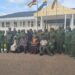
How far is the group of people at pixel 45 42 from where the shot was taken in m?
17.1

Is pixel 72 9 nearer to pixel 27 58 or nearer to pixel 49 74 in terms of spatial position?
pixel 27 58

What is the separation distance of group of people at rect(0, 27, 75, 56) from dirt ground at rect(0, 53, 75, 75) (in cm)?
45

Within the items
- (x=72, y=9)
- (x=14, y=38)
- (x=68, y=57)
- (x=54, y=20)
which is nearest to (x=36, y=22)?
(x=54, y=20)

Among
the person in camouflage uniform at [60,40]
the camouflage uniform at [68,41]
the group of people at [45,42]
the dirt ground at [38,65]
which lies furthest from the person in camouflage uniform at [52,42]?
the camouflage uniform at [68,41]

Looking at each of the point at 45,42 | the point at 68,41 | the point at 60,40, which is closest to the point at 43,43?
the point at 45,42

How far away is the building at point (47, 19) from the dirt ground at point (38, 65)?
18.3 metres

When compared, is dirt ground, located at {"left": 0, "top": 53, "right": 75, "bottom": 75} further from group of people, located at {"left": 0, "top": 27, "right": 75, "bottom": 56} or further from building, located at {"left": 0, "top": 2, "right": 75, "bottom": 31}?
building, located at {"left": 0, "top": 2, "right": 75, "bottom": 31}

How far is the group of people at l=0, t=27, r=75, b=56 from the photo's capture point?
17.1 metres

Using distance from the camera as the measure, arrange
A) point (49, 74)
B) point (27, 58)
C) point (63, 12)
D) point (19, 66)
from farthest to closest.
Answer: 1. point (63, 12)
2. point (27, 58)
3. point (19, 66)
4. point (49, 74)

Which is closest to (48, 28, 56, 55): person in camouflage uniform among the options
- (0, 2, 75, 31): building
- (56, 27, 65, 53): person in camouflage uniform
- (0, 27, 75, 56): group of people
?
(0, 27, 75, 56): group of people

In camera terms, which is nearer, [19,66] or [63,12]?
[19,66]

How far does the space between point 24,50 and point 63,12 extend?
2199cm

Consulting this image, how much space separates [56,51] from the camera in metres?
17.7

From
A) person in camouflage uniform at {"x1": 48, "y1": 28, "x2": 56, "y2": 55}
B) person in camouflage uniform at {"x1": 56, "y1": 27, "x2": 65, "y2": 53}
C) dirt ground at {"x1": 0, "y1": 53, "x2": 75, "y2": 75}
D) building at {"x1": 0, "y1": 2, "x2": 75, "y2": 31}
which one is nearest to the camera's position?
dirt ground at {"x1": 0, "y1": 53, "x2": 75, "y2": 75}
